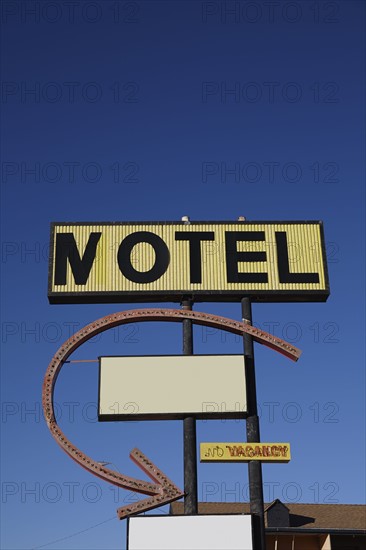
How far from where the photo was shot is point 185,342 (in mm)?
22562

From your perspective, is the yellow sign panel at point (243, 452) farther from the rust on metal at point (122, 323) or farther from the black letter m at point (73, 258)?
the black letter m at point (73, 258)

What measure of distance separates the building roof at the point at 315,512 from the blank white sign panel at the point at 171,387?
17775 millimetres

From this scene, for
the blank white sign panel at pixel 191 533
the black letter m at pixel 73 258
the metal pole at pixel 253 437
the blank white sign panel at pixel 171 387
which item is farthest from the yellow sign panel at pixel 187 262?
the blank white sign panel at pixel 191 533

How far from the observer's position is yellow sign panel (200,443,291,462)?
2069 cm

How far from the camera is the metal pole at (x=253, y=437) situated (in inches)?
792

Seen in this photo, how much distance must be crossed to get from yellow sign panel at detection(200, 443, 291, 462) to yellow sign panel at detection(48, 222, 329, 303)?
497cm

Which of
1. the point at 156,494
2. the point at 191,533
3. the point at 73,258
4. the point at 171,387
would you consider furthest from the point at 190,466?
the point at 73,258

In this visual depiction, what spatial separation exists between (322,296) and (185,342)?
16.1ft

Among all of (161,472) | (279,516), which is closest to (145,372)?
(161,472)

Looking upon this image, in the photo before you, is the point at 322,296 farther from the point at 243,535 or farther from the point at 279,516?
the point at 279,516

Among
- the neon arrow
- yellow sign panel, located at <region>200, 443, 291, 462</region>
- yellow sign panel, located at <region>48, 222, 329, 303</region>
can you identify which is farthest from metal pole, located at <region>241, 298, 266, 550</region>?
the neon arrow

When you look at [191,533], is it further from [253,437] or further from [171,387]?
[171,387]

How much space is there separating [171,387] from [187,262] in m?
4.37

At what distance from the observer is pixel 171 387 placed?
2167 centimetres
